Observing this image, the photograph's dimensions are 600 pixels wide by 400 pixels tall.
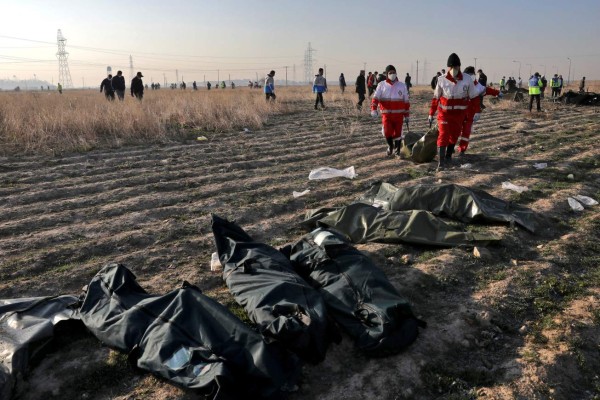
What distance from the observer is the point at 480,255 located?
375 centimetres

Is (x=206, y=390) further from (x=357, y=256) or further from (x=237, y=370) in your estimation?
(x=357, y=256)

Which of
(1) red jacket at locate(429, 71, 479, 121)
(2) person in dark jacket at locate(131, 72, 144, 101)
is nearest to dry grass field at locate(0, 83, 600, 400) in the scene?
(1) red jacket at locate(429, 71, 479, 121)

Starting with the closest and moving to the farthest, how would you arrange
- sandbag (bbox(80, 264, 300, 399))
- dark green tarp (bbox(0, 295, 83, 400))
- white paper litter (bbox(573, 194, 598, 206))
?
sandbag (bbox(80, 264, 300, 399)) → dark green tarp (bbox(0, 295, 83, 400)) → white paper litter (bbox(573, 194, 598, 206))

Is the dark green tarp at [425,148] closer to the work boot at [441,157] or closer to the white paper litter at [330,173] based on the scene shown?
the work boot at [441,157]

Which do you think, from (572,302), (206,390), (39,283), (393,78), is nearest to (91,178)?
(39,283)

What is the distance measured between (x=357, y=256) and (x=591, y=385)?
4.88 feet

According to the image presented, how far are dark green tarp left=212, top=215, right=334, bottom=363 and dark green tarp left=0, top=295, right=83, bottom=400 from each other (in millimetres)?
1065

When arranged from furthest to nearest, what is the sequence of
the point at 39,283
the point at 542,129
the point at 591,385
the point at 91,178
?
the point at 542,129 < the point at 91,178 < the point at 39,283 < the point at 591,385

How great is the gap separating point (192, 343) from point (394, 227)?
7.73 ft

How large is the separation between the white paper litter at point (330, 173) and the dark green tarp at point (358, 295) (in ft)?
10.6

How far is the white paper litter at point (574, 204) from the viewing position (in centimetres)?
501

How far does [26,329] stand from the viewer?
271 cm

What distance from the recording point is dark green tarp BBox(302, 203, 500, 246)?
13.2ft

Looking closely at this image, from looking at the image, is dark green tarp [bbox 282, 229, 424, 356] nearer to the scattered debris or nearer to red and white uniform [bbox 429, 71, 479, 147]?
the scattered debris
